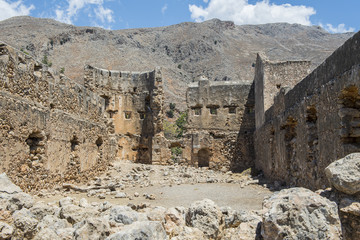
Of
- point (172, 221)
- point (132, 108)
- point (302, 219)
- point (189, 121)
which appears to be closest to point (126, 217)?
point (172, 221)

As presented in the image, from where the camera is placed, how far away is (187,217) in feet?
14.7

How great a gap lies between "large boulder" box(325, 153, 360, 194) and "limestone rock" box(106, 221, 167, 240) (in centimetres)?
188

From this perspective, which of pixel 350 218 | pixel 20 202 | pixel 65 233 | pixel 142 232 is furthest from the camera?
pixel 20 202

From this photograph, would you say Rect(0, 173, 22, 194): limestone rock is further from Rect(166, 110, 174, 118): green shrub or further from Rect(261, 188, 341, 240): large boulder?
Rect(166, 110, 174, 118): green shrub

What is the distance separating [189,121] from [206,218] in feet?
55.3

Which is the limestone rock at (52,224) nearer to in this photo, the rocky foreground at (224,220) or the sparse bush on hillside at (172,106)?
the rocky foreground at (224,220)

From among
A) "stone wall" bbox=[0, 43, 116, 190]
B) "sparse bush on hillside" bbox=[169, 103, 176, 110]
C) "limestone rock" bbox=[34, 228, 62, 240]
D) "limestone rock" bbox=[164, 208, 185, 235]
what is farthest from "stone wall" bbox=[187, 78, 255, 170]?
"sparse bush on hillside" bbox=[169, 103, 176, 110]

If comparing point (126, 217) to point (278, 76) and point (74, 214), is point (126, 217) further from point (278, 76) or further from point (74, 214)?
point (278, 76)

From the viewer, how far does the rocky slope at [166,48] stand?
6384cm

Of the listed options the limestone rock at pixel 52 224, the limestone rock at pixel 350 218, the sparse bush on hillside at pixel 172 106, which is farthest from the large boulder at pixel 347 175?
the sparse bush on hillside at pixel 172 106

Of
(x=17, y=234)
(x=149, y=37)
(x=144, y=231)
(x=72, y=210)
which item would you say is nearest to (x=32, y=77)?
(x=72, y=210)

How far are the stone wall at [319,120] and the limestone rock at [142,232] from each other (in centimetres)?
401

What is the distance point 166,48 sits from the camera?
79375 mm

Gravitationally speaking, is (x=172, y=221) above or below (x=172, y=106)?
below
